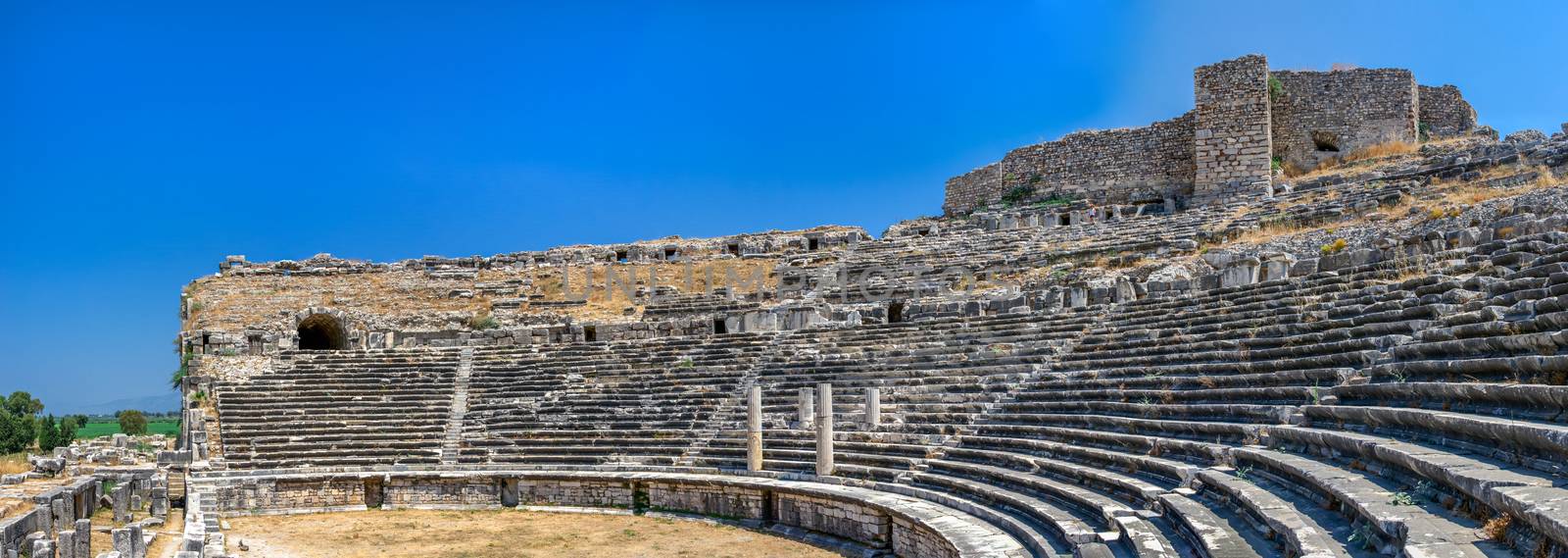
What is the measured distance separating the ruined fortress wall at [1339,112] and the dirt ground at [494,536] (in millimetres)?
21174

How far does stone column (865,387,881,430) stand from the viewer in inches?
644

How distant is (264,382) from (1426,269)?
20.0m

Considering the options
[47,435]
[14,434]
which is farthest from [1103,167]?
[47,435]

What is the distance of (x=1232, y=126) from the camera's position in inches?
1104

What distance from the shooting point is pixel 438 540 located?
1541 centimetres

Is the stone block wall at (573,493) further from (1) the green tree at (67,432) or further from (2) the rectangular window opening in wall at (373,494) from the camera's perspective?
(1) the green tree at (67,432)

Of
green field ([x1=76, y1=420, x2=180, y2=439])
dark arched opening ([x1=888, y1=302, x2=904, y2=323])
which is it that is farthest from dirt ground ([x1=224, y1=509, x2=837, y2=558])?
Answer: green field ([x1=76, y1=420, x2=180, y2=439])

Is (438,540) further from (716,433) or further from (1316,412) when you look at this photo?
(1316,412)

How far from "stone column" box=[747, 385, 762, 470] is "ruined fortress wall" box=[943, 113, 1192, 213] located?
1731 cm

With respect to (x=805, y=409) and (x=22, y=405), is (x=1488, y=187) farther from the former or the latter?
(x=22, y=405)

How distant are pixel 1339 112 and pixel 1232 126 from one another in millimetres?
3485

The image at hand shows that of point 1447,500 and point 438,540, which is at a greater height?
point 1447,500

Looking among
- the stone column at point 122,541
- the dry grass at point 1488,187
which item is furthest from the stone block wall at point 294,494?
the dry grass at point 1488,187

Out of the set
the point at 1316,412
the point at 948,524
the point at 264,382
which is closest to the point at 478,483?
the point at 264,382
